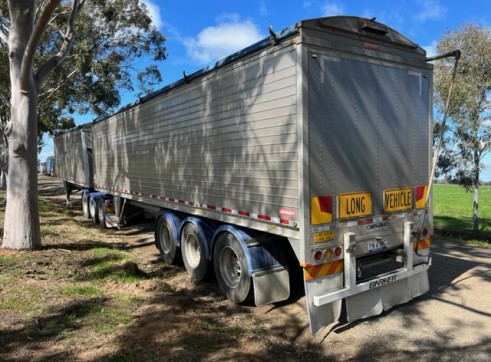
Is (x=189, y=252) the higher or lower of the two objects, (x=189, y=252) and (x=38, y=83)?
the lower

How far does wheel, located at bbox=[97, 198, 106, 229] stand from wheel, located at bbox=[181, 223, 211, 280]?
653 cm

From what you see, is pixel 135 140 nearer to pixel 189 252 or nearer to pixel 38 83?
pixel 38 83

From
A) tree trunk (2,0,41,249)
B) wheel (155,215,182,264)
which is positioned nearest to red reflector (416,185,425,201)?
wheel (155,215,182,264)

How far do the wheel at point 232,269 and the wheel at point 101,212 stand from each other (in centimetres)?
801

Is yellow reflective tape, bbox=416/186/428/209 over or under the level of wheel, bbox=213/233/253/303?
over

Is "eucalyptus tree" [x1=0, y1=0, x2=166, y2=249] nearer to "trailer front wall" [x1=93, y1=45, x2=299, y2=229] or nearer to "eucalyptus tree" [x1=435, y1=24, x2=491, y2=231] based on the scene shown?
"trailer front wall" [x1=93, y1=45, x2=299, y2=229]

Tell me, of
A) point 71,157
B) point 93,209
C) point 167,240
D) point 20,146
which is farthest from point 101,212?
point 71,157

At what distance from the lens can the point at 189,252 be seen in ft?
24.9

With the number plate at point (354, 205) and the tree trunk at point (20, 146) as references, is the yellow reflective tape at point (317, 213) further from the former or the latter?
the tree trunk at point (20, 146)

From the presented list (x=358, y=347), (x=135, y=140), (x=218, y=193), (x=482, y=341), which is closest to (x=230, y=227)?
(x=218, y=193)

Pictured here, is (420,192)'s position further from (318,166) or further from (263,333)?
(263,333)

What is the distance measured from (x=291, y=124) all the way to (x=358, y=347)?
2.53 m

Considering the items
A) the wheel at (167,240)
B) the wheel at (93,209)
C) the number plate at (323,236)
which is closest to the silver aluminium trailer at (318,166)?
the number plate at (323,236)

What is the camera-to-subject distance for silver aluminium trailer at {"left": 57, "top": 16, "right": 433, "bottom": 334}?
15.6ft
